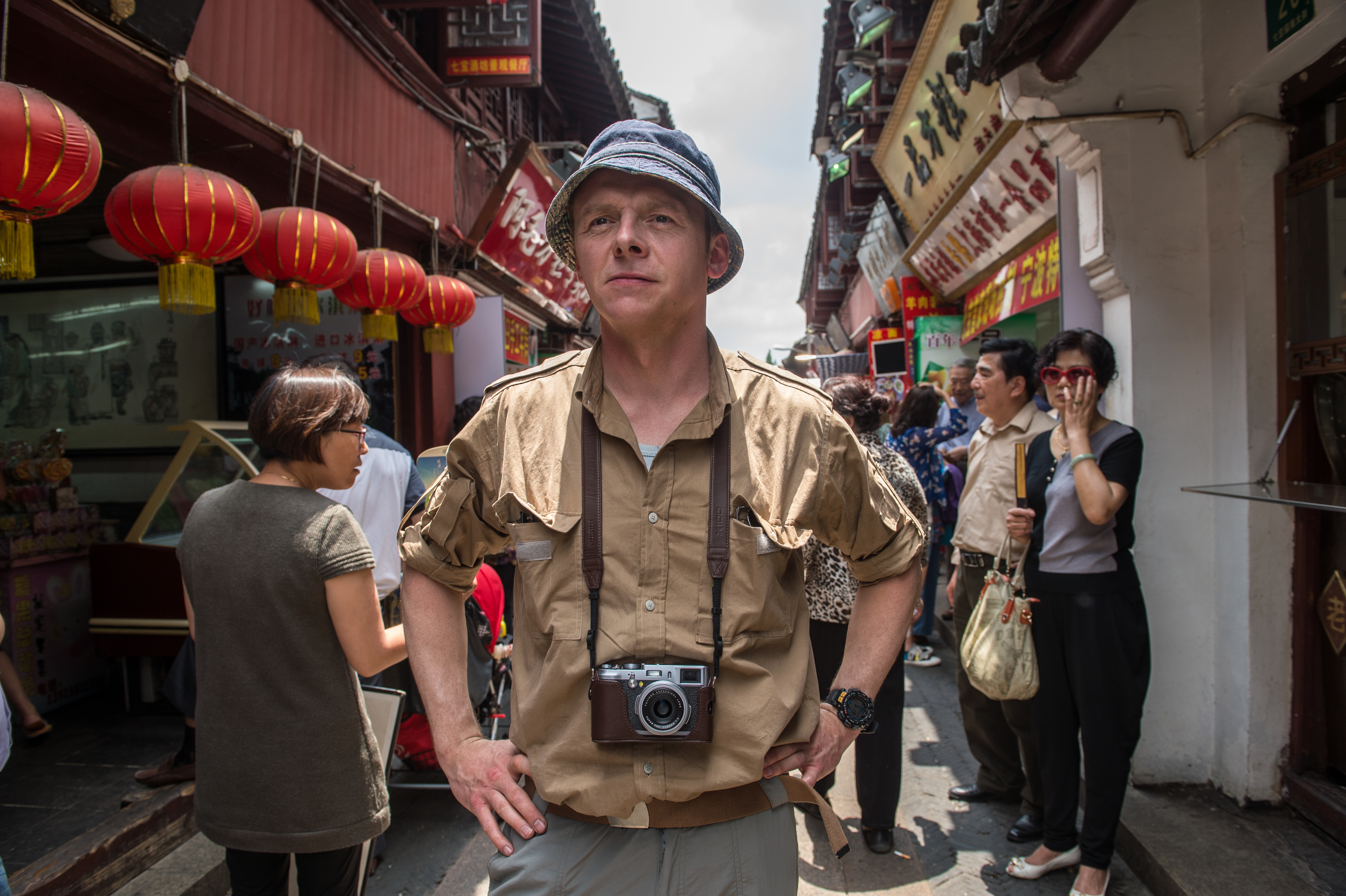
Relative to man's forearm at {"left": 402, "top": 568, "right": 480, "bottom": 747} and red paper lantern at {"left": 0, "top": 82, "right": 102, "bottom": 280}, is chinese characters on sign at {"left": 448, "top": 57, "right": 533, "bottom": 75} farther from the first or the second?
man's forearm at {"left": 402, "top": 568, "right": 480, "bottom": 747}

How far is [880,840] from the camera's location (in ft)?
11.0

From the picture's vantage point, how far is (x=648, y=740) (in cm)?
122

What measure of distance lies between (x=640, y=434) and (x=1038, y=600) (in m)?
2.24

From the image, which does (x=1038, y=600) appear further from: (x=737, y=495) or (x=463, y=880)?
(x=463, y=880)

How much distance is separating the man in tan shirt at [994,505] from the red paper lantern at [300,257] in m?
3.21

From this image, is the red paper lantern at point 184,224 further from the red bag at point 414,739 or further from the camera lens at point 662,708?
the camera lens at point 662,708

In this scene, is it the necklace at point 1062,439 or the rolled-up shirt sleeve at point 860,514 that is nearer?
the rolled-up shirt sleeve at point 860,514

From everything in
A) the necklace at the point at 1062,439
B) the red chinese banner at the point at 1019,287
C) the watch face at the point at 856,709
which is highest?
the red chinese banner at the point at 1019,287

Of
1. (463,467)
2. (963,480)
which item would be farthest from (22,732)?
(963,480)

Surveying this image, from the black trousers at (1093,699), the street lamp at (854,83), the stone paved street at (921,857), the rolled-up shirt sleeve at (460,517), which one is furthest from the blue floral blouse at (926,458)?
A: the street lamp at (854,83)

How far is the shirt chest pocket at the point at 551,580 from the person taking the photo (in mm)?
1317

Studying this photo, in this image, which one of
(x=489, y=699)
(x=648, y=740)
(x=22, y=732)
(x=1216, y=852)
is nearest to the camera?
(x=648, y=740)

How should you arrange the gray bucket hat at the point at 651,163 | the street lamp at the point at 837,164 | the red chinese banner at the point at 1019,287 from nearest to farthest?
the gray bucket hat at the point at 651,163 → the red chinese banner at the point at 1019,287 → the street lamp at the point at 837,164

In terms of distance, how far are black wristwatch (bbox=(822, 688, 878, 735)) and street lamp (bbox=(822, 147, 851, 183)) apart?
11.5 m
